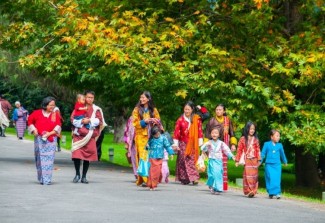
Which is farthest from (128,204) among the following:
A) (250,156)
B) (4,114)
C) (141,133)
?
(4,114)

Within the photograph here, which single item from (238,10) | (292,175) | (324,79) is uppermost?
(238,10)

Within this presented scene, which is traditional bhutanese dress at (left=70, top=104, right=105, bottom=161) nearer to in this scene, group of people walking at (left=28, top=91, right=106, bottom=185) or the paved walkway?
group of people walking at (left=28, top=91, right=106, bottom=185)

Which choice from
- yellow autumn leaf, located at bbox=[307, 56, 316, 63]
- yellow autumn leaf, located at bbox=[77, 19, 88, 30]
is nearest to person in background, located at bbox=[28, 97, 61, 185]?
yellow autumn leaf, located at bbox=[77, 19, 88, 30]

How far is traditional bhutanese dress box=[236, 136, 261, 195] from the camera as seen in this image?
17781 mm

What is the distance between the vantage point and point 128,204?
14.5 metres

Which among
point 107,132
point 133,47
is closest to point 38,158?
point 133,47

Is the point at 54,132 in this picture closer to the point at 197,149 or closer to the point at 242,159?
the point at 242,159

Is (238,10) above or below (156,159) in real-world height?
above

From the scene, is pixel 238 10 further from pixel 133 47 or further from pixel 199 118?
pixel 199 118

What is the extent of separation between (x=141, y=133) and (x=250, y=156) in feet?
8.31

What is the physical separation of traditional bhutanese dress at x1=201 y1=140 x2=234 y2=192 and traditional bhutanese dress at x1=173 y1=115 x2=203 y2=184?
199 cm

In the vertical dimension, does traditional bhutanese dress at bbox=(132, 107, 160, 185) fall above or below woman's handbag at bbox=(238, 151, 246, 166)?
above

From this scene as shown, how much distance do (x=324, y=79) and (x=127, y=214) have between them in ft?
40.6

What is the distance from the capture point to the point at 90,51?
24672 mm
